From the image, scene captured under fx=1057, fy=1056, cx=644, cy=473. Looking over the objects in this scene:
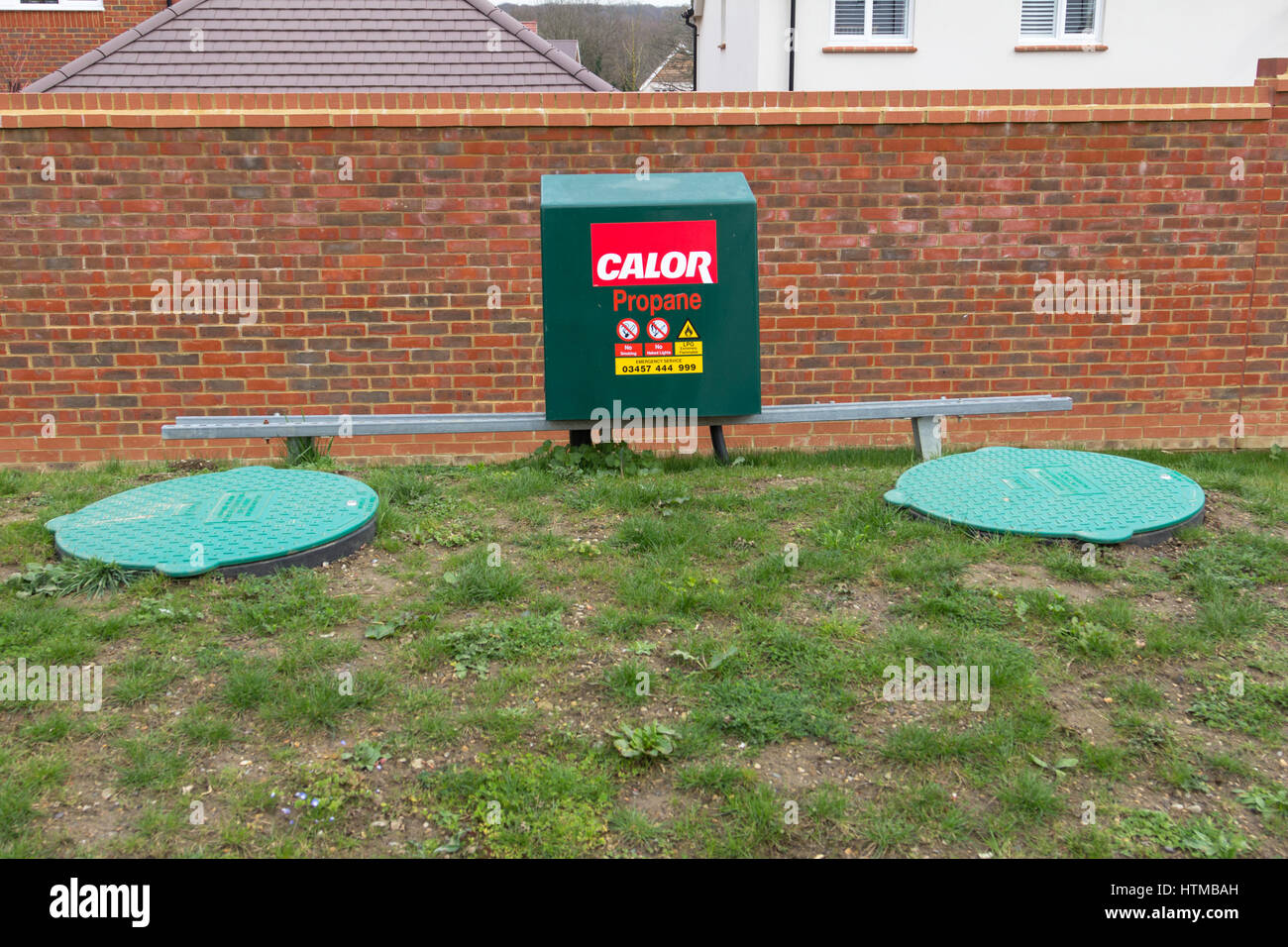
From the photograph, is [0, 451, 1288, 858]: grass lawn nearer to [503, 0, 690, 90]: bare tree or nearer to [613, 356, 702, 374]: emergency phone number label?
[613, 356, 702, 374]: emergency phone number label

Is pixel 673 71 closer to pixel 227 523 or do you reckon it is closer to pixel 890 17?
pixel 890 17

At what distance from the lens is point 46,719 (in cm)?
302

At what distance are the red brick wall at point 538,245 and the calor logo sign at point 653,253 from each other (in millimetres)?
1998

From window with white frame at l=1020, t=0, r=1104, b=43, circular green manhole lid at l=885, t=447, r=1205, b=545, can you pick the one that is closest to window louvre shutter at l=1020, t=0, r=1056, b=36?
window with white frame at l=1020, t=0, r=1104, b=43

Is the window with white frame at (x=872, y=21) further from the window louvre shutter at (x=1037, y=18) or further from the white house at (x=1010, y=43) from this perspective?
the window louvre shutter at (x=1037, y=18)

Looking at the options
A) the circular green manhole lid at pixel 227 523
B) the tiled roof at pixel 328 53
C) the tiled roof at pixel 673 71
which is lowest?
the circular green manhole lid at pixel 227 523

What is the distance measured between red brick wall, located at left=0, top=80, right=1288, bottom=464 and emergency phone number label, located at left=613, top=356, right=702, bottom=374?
6.77 feet

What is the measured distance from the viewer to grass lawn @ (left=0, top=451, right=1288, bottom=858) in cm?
261

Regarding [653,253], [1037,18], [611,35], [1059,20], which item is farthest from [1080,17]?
[611,35]

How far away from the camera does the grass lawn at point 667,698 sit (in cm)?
261

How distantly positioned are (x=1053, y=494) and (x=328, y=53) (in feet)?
32.0

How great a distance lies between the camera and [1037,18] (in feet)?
50.4

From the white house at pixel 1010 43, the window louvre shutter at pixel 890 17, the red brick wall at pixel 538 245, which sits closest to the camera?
the red brick wall at pixel 538 245

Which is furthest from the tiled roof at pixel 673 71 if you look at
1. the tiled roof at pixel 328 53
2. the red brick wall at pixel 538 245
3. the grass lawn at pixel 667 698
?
the grass lawn at pixel 667 698
